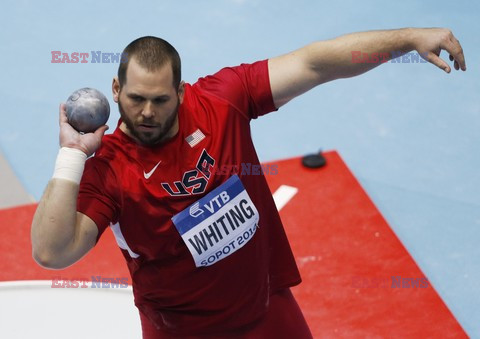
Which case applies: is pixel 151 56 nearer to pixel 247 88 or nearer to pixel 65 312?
pixel 247 88

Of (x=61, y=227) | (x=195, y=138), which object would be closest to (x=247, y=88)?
(x=195, y=138)

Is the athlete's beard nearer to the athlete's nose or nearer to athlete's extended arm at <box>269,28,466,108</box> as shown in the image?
the athlete's nose

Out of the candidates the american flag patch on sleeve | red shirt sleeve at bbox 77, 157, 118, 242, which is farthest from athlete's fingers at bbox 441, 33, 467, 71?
red shirt sleeve at bbox 77, 157, 118, 242

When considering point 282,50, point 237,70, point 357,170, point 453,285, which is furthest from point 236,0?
point 237,70

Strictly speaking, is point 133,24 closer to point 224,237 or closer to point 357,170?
point 357,170

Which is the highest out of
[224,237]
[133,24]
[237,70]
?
[237,70]

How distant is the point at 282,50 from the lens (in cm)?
680

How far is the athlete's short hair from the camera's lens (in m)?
2.74

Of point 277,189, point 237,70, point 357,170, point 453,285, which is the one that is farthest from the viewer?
point 357,170

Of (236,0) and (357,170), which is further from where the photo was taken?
(236,0)

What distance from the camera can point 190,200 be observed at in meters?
2.91

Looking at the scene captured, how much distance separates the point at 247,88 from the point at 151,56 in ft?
1.57

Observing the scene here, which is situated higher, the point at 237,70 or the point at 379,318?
the point at 237,70

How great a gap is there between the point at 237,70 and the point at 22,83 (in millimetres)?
3876
